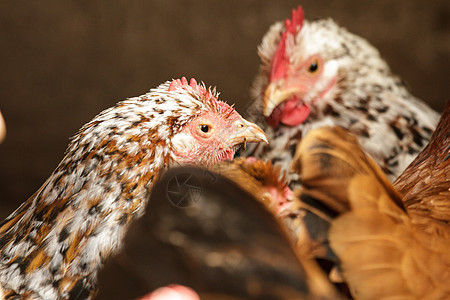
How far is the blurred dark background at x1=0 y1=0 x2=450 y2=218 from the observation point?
1953mm

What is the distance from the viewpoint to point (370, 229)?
1.75ft

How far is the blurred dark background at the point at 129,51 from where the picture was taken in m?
1.95

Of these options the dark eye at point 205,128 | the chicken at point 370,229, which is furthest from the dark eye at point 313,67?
the chicken at point 370,229

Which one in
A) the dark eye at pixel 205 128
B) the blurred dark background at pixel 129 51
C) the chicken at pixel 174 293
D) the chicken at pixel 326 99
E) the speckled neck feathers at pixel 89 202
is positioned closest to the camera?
the chicken at pixel 174 293

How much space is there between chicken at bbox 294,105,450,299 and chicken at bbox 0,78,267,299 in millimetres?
266

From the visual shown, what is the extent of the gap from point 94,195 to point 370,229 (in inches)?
16.0

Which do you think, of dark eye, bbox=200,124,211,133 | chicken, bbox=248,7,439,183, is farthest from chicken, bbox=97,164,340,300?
chicken, bbox=248,7,439,183

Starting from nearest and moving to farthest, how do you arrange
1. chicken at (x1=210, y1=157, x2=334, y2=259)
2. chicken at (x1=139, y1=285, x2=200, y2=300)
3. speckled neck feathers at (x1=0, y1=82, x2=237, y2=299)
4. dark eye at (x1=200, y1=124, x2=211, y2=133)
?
chicken at (x1=139, y1=285, x2=200, y2=300), chicken at (x1=210, y1=157, x2=334, y2=259), speckled neck feathers at (x1=0, y1=82, x2=237, y2=299), dark eye at (x1=200, y1=124, x2=211, y2=133)

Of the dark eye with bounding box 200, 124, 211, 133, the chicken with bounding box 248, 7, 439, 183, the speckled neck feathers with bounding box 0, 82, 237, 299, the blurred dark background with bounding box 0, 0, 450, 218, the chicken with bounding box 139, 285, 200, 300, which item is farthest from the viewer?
the blurred dark background with bounding box 0, 0, 450, 218

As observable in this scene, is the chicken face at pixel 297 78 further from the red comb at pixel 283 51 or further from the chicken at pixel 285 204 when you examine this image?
the chicken at pixel 285 204

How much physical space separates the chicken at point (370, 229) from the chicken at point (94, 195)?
27 cm

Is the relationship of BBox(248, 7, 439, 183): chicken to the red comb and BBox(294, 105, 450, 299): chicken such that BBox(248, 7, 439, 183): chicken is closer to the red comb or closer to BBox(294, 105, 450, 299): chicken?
the red comb

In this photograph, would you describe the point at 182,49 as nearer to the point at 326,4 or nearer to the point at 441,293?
the point at 326,4

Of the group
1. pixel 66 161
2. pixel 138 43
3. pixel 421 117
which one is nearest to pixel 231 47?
pixel 138 43
